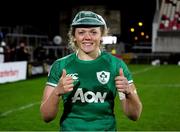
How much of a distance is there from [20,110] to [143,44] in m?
27.2

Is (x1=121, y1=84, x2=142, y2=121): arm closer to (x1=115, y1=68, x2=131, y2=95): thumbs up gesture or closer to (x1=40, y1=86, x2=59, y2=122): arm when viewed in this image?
(x1=115, y1=68, x2=131, y2=95): thumbs up gesture

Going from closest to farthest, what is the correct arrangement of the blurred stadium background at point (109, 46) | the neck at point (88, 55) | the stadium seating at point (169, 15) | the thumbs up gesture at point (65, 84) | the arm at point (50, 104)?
the thumbs up gesture at point (65, 84)
the arm at point (50, 104)
the neck at point (88, 55)
the blurred stadium background at point (109, 46)
the stadium seating at point (169, 15)

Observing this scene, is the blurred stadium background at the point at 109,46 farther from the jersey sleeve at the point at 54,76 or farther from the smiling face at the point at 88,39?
the smiling face at the point at 88,39

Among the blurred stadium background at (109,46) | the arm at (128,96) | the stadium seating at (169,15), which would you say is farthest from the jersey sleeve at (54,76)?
the stadium seating at (169,15)

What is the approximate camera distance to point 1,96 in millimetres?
16094

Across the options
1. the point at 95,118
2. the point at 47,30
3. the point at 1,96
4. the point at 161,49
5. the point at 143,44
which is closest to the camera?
the point at 95,118

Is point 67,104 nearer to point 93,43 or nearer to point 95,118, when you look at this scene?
point 95,118

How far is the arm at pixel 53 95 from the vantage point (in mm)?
3441

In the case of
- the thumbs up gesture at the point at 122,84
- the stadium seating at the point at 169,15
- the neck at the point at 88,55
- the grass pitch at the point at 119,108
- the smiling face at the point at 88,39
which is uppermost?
the stadium seating at the point at 169,15

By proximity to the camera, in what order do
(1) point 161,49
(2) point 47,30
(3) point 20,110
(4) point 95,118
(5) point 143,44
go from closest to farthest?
1. (4) point 95,118
2. (3) point 20,110
3. (1) point 161,49
4. (5) point 143,44
5. (2) point 47,30

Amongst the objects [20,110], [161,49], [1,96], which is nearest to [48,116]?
[20,110]

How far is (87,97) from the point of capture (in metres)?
3.66

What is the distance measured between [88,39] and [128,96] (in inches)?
20.0

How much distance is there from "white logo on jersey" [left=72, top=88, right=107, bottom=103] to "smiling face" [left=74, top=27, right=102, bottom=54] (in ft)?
0.99
